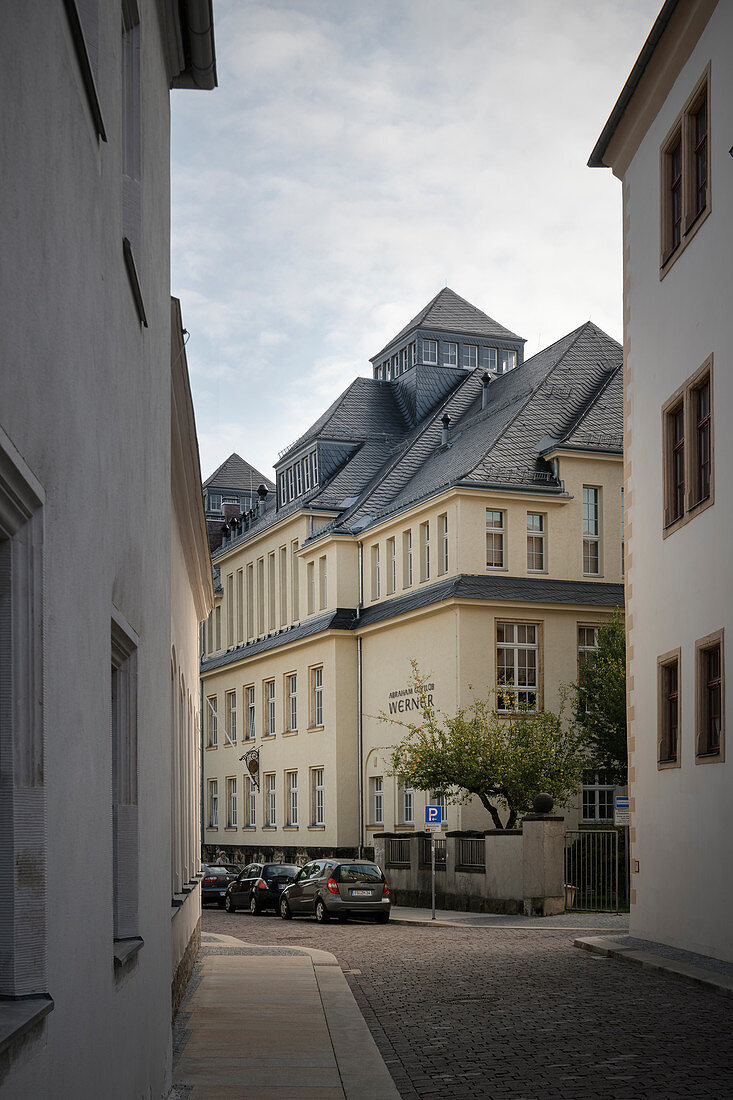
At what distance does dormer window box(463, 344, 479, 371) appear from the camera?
59.1 m

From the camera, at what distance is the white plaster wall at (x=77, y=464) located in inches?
138

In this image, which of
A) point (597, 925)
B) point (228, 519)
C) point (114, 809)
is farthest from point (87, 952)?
point (228, 519)

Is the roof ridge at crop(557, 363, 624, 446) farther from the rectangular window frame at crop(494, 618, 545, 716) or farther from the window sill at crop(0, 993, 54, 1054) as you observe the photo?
the window sill at crop(0, 993, 54, 1054)

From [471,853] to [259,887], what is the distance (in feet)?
21.6

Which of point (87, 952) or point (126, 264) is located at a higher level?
point (126, 264)

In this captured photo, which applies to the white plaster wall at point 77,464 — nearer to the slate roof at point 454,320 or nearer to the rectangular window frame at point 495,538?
the rectangular window frame at point 495,538

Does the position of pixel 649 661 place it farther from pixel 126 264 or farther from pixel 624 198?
pixel 126 264

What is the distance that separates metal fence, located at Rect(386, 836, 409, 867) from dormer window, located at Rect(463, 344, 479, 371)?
24819 millimetres

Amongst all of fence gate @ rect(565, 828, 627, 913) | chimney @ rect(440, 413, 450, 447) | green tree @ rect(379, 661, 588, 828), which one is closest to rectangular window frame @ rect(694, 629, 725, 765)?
fence gate @ rect(565, 828, 627, 913)

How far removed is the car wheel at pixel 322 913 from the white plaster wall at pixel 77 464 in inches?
1023

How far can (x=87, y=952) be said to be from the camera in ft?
15.7

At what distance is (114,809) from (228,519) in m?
68.7

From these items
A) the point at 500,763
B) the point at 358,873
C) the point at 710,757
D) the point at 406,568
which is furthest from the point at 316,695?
the point at 710,757

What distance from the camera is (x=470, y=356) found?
195ft
